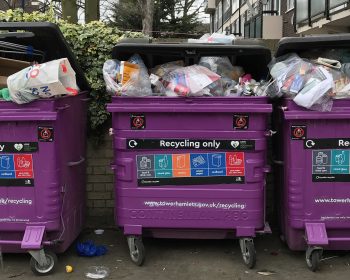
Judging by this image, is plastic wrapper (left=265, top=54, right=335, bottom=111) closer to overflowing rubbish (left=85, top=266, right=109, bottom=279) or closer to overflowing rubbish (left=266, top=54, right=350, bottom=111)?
overflowing rubbish (left=266, top=54, right=350, bottom=111)

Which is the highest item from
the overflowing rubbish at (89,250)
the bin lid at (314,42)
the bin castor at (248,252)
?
the bin lid at (314,42)

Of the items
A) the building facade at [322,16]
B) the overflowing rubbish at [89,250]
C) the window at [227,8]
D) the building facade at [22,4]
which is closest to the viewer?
the overflowing rubbish at [89,250]

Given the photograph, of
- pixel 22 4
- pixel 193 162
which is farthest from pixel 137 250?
pixel 22 4

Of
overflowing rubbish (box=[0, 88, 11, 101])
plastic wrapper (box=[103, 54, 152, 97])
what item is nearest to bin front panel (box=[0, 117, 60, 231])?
overflowing rubbish (box=[0, 88, 11, 101])

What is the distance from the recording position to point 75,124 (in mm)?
4207

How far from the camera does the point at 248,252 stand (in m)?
3.89

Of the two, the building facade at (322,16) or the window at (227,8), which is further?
the window at (227,8)

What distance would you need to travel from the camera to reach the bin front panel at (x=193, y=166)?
12.5 ft

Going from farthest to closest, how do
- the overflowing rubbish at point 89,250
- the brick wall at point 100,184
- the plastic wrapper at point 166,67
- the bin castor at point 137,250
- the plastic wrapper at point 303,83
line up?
the brick wall at point 100,184 < the overflowing rubbish at point 89,250 < the plastic wrapper at point 166,67 < the bin castor at point 137,250 < the plastic wrapper at point 303,83

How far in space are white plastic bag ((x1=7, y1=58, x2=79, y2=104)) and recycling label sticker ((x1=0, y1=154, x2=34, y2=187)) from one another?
406mm

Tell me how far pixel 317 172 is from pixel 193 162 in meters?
0.91

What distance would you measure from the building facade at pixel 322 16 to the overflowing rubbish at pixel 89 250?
7.73 meters

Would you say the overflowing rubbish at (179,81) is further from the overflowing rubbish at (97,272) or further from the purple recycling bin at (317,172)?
the overflowing rubbish at (97,272)

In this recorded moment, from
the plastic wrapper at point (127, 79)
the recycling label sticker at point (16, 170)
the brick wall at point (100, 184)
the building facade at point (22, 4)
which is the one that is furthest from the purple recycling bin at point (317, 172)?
the building facade at point (22, 4)
